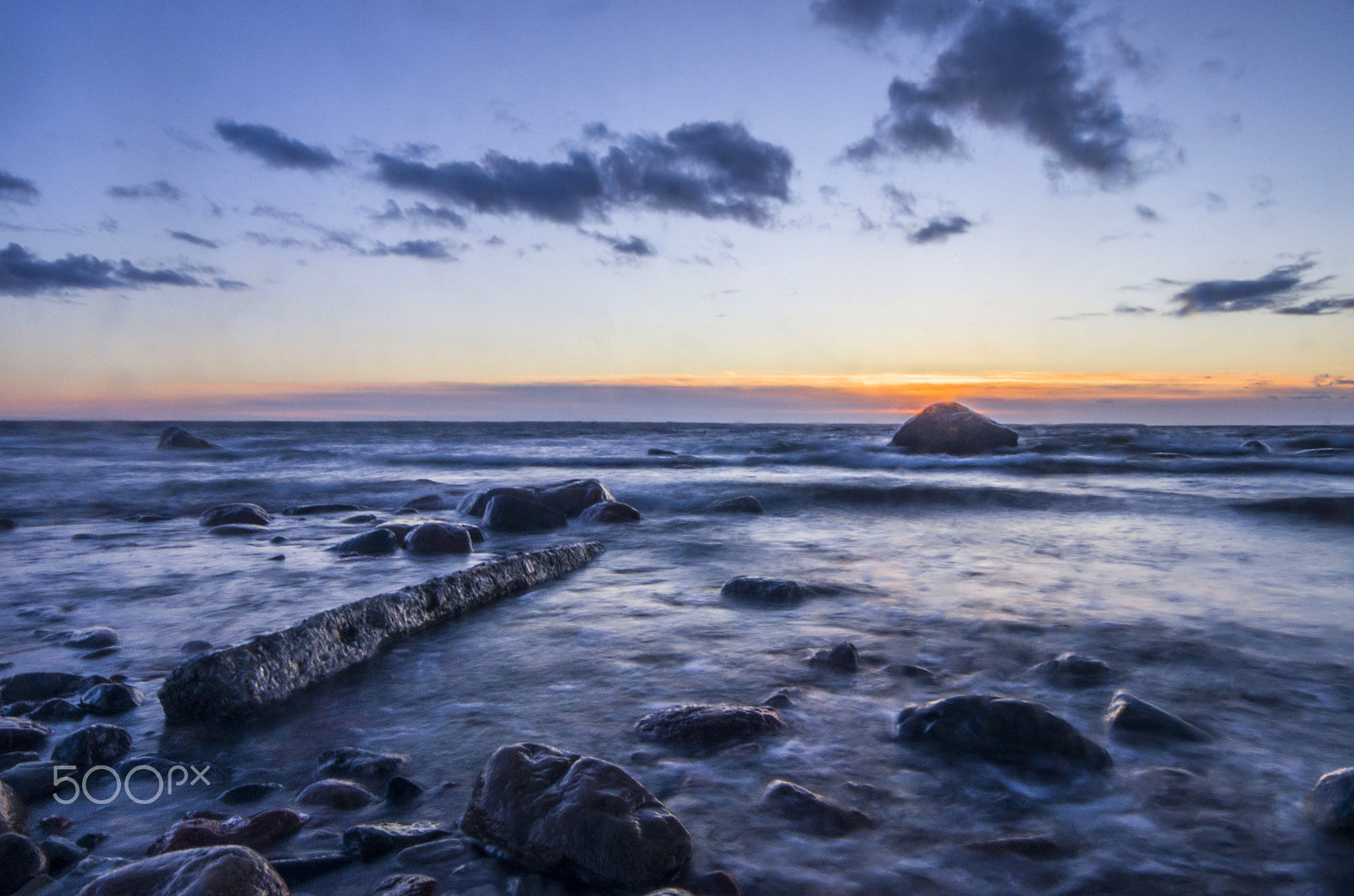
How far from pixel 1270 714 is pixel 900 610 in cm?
153

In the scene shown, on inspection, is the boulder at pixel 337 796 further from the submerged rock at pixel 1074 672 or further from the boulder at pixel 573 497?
the boulder at pixel 573 497

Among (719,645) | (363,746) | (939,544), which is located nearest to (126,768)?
(363,746)

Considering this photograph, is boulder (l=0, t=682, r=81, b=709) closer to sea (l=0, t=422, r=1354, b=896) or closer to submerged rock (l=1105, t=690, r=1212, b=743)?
sea (l=0, t=422, r=1354, b=896)

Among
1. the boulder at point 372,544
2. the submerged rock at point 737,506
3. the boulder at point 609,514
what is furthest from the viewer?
the submerged rock at point 737,506

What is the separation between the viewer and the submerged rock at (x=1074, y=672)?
2.54m

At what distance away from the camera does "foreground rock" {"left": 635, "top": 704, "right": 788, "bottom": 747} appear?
206 cm

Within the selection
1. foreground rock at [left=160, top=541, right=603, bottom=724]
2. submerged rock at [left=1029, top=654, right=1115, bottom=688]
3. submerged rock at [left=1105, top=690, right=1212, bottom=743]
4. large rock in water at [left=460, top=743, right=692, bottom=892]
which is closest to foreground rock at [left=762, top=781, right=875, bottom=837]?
large rock in water at [left=460, top=743, right=692, bottom=892]

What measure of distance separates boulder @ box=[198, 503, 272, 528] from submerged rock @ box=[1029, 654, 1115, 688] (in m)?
6.89

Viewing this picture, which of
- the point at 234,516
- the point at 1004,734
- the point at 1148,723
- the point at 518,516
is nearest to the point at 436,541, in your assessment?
the point at 518,516

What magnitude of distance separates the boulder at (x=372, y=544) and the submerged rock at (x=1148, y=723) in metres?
4.67

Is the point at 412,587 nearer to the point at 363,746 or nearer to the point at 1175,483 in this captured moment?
the point at 363,746

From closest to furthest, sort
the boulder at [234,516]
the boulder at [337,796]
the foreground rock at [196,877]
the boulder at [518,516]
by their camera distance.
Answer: the foreground rock at [196,877] → the boulder at [337,796] → the boulder at [518,516] → the boulder at [234,516]

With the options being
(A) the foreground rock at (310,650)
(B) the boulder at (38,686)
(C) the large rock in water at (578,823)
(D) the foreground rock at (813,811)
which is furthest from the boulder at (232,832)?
(B) the boulder at (38,686)

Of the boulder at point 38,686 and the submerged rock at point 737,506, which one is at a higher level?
the boulder at point 38,686
